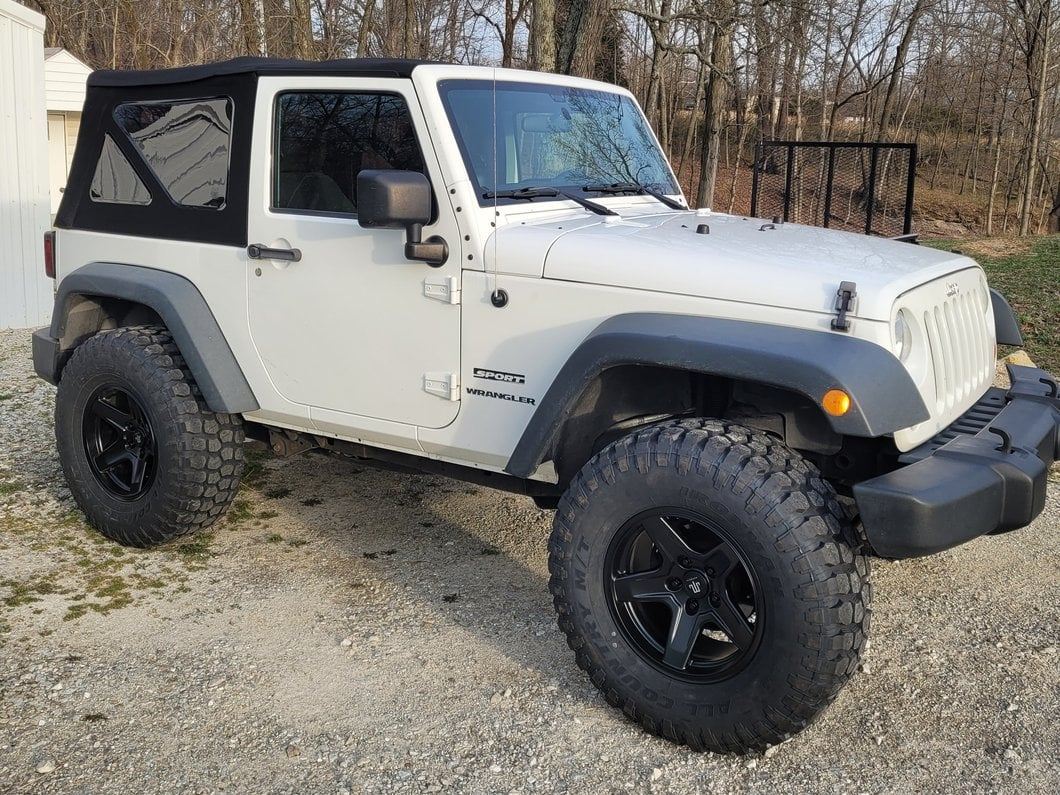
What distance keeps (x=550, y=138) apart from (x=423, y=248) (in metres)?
0.86

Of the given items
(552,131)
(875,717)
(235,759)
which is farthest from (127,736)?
(552,131)

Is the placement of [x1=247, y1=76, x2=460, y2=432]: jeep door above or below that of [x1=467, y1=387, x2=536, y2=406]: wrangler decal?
above

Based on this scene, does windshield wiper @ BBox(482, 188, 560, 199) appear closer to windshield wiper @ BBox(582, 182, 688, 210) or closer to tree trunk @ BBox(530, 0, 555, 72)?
windshield wiper @ BBox(582, 182, 688, 210)

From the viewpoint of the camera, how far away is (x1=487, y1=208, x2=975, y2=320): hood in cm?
307

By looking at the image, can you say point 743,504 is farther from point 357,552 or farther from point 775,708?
point 357,552

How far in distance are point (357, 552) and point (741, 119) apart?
23428mm

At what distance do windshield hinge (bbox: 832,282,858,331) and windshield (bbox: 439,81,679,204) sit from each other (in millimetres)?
1300

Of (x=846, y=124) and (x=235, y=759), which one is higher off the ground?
(x=846, y=124)

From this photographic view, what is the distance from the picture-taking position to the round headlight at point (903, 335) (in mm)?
3062

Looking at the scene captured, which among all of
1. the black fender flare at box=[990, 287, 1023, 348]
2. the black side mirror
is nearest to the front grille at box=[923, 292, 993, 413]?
the black fender flare at box=[990, 287, 1023, 348]

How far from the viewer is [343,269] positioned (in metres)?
3.89

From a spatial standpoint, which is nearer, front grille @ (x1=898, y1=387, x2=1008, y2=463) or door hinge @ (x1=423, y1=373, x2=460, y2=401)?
front grille @ (x1=898, y1=387, x2=1008, y2=463)

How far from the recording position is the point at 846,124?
36.8 m

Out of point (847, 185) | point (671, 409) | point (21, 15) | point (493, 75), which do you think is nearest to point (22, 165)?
point (21, 15)
